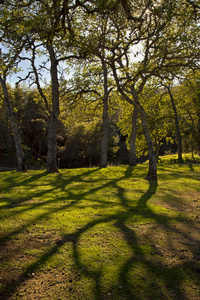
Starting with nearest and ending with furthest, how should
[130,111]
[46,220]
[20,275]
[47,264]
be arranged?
[20,275], [47,264], [46,220], [130,111]

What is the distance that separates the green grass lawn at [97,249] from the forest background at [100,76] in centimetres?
725

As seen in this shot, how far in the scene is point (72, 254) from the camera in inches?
207

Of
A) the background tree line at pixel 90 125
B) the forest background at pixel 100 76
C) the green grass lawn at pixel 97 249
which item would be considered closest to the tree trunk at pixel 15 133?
the forest background at pixel 100 76

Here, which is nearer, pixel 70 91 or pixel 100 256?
pixel 100 256

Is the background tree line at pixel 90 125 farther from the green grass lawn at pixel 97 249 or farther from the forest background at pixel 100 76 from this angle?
the green grass lawn at pixel 97 249

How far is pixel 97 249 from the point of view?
5.55 meters

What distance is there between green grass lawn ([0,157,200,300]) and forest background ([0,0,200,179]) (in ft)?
23.8

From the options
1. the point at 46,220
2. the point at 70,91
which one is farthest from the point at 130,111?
the point at 46,220

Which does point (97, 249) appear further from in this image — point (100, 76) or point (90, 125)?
point (90, 125)

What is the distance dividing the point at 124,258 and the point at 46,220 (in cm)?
309

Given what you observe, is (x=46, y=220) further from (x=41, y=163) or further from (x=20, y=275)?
(x=41, y=163)

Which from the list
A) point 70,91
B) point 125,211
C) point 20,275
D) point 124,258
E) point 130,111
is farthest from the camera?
point 130,111

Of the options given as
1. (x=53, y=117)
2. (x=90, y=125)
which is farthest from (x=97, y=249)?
(x=90, y=125)

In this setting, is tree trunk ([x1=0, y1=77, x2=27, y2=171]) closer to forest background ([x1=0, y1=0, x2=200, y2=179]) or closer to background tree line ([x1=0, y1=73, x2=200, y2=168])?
forest background ([x1=0, y1=0, x2=200, y2=179])
